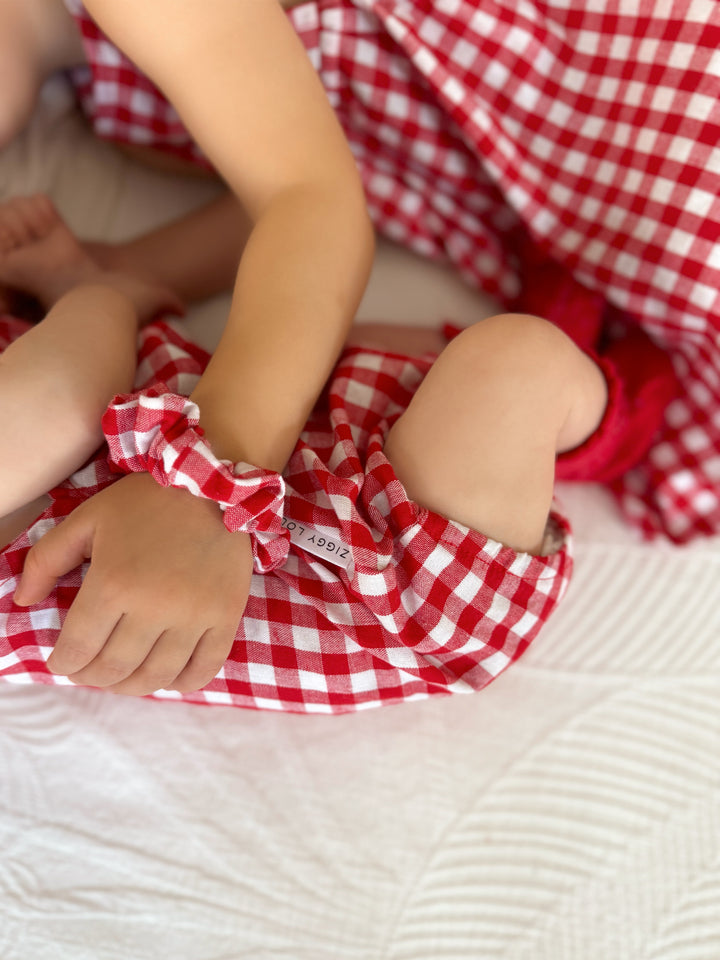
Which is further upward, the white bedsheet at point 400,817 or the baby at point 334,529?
the baby at point 334,529

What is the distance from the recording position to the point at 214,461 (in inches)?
23.4

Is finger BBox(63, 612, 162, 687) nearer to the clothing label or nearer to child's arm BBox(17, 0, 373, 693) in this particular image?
child's arm BBox(17, 0, 373, 693)

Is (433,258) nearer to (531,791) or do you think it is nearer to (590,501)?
(590,501)

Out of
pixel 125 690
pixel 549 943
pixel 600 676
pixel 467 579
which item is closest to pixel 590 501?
pixel 600 676

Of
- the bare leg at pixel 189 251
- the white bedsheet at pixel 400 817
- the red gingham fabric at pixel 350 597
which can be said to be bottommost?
the white bedsheet at pixel 400 817

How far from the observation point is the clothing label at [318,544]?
663 millimetres

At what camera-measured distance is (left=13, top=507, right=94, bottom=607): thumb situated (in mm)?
608

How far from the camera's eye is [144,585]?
1.92ft

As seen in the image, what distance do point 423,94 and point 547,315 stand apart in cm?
27

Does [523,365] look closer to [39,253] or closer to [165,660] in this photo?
[165,660]

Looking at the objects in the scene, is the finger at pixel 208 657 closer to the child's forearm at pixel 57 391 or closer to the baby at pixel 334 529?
the baby at pixel 334 529

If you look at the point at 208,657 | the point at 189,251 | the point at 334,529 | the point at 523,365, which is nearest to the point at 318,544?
the point at 334,529

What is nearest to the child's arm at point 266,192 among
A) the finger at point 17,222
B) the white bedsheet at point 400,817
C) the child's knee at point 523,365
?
the child's knee at point 523,365

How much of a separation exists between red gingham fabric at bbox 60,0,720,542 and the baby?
16cm
